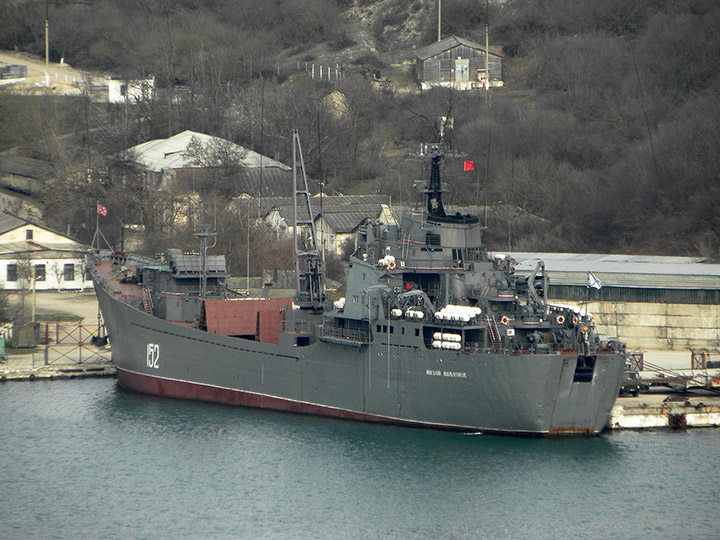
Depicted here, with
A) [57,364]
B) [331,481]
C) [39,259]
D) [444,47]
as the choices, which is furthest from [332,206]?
[331,481]

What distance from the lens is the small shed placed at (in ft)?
337

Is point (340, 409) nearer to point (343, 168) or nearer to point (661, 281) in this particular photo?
point (661, 281)

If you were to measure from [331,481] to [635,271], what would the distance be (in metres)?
22.9

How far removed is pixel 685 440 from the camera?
40.2 metres

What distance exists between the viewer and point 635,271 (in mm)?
53469

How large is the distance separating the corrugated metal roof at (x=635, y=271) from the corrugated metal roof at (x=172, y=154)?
103ft

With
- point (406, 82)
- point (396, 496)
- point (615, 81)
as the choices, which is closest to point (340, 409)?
point (396, 496)

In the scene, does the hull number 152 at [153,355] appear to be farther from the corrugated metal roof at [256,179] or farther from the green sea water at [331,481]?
the corrugated metal roof at [256,179]

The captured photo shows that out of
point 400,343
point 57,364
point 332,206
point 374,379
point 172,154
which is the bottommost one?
point 57,364

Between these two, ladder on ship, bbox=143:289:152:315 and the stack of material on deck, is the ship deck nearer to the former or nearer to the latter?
ladder on ship, bbox=143:289:152:315

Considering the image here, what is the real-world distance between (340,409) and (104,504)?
11107 mm

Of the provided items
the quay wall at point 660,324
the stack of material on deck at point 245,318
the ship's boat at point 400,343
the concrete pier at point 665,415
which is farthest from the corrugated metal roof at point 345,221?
the concrete pier at point 665,415

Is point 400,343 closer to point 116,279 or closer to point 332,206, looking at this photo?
point 116,279

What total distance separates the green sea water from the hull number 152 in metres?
4.19
